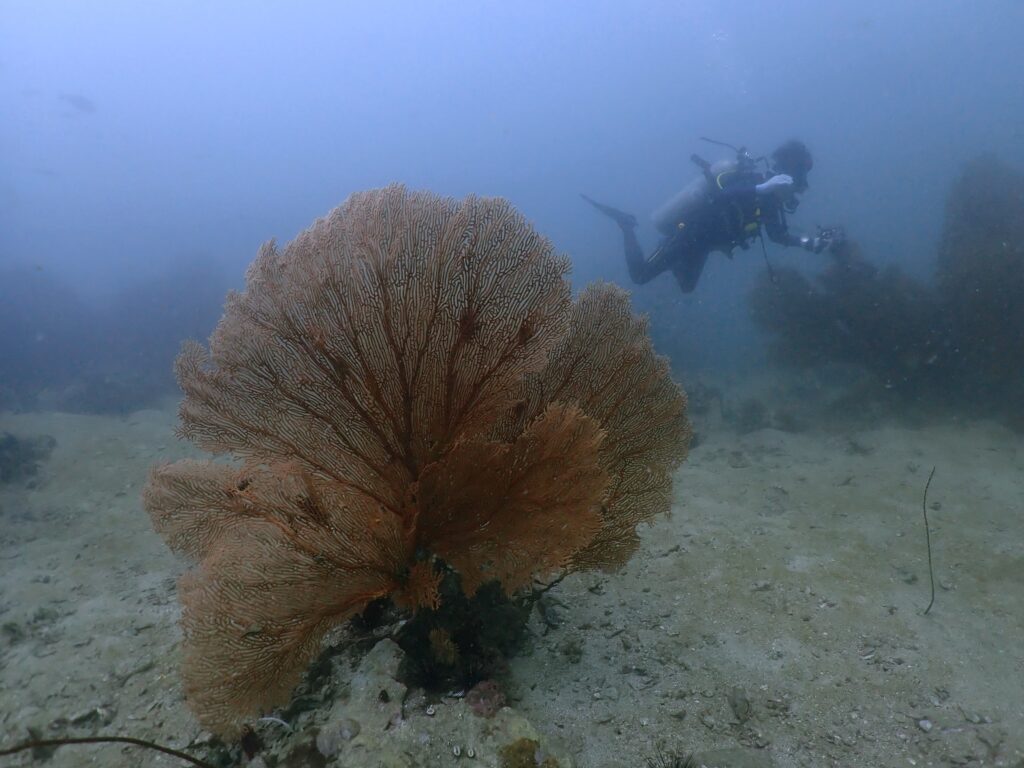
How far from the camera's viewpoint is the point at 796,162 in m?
11.9

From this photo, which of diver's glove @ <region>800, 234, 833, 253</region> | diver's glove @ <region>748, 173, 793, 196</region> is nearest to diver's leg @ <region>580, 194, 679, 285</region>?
diver's glove @ <region>748, 173, 793, 196</region>

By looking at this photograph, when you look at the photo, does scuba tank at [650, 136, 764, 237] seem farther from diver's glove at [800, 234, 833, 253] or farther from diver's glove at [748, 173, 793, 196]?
diver's glove at [800, 234, 833, 253]

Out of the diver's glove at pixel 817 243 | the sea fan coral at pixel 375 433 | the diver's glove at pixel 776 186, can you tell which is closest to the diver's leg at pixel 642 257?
the diver's glove at pixel 776 186

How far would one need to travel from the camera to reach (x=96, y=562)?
610 centimetres

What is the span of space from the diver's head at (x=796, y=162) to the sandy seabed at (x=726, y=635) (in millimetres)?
7282

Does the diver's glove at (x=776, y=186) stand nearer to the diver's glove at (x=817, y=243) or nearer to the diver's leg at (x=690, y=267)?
the diver's glove at (x=817, y=243)

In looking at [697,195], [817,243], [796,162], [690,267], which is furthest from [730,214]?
[796,162]

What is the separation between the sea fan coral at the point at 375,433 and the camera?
108 inches

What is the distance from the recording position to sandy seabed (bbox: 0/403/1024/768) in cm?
305

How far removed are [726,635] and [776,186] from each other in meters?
9.86

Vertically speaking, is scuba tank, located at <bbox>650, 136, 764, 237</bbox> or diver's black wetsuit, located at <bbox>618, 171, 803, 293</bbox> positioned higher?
scuba tank, located at <bbox>650, 136, 764, 237</bbox>

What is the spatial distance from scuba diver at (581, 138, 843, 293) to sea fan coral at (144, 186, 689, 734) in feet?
32.6

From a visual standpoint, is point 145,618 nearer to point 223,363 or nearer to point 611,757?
point 223,363

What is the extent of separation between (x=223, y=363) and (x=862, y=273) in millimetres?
16504
